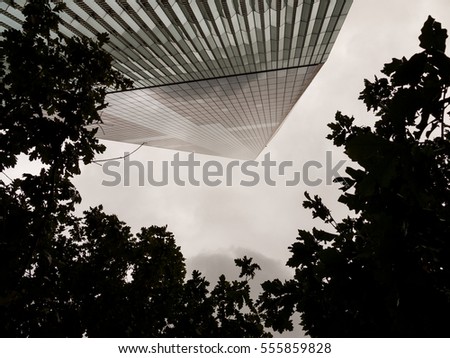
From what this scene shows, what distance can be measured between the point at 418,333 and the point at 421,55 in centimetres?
197

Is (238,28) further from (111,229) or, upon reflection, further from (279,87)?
(111,229)

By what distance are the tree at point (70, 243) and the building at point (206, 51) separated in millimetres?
18276

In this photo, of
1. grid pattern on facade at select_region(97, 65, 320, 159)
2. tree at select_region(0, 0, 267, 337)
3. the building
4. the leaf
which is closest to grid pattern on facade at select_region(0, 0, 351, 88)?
the building

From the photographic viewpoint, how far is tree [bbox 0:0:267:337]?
16.6ft

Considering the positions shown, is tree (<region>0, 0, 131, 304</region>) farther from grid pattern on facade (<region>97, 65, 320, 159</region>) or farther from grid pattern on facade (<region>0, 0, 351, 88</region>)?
grid pattern on facade (<region>97, 65, 320, 159</region>)

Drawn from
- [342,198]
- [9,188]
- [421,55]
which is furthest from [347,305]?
[9,188]

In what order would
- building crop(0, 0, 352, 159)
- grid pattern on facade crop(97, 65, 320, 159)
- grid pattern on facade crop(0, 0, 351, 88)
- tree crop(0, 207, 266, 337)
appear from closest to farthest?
tree crop(0, 207, 266, 337), grid pattern on facade crop(0, 0, 351, 88), building crop(0, 0, 352, 159), grid pattern on facade crop(97, 65, 320, 159)

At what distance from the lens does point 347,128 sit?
6914mm

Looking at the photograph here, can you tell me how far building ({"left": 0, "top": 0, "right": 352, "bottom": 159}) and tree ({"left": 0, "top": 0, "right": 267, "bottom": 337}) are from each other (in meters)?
18.3

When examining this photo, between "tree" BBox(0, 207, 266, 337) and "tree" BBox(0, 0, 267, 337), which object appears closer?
"tree" BBox(0, 0, 267, 337)

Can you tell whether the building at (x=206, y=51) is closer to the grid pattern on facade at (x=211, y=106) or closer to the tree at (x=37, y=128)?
the grid pattern on facade at (x=211, y=106)

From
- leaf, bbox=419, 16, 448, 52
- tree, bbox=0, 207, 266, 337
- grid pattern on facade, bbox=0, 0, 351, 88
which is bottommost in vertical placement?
tree, bbox=0, 207, 266, 337

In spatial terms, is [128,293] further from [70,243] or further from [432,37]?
[432,37]

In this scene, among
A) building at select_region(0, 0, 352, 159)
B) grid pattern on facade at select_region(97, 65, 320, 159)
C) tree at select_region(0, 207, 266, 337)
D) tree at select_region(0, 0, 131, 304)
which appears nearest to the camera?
tree at select_region(0, 0, 131, 304)
